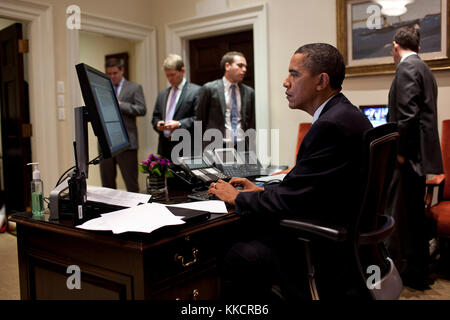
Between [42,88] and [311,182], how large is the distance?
341 cm

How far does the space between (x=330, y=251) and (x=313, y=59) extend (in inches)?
28.4

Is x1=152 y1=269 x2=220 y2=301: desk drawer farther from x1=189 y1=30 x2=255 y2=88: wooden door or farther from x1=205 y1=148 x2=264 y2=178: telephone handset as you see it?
x1=189 y1=30 x2=255 y2=88: wooden door

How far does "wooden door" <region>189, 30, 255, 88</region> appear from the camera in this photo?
4.72m

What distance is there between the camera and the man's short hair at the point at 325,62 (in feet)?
5.38

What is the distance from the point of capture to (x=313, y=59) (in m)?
1.65

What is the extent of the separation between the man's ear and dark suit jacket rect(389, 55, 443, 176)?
1346 mm

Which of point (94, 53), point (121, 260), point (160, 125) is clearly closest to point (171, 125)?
point (160, 125)

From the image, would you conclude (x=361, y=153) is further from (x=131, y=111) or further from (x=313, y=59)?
(x=131, y=111)

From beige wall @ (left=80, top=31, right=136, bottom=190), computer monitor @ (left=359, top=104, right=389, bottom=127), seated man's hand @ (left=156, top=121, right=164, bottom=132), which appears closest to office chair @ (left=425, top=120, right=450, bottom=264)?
computer monitor @ (left=359, top=104, right=389, bottom=127)

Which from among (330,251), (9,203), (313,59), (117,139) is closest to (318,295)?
(330,251)

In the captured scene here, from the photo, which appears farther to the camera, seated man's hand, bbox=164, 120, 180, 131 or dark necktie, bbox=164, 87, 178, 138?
dark necktie, bbox=164, 87, 178, 138

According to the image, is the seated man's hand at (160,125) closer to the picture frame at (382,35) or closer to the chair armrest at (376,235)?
the picture frame at (382,35)
